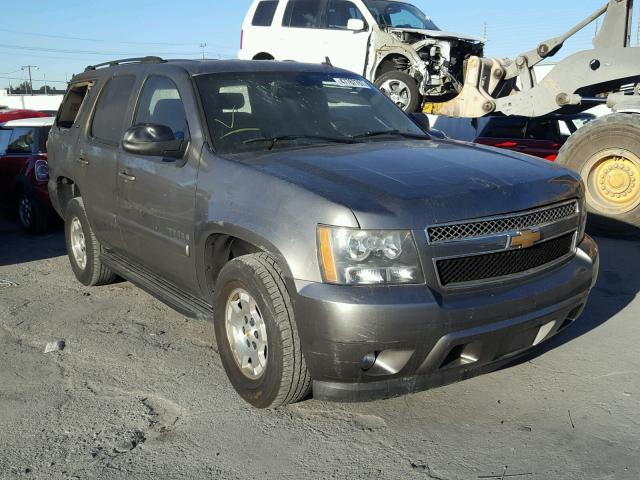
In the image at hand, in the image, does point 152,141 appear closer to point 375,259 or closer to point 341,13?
point 375,259

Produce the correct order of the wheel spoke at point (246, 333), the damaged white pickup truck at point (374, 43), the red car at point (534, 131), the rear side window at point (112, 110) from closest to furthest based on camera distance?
the wheel spoke at point (246, 333), the rear side window at point (112, 110), the red car at point (534, 131), the damaged white pickup truck at point (374, 43)

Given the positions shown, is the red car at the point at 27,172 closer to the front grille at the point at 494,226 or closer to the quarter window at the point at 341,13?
the quarter window at the point at 341,13

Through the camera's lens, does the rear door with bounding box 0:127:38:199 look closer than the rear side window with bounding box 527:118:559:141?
Yes

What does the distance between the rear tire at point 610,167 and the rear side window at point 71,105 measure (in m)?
5.07

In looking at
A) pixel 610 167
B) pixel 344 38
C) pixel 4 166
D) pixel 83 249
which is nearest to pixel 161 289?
pixel 83 249

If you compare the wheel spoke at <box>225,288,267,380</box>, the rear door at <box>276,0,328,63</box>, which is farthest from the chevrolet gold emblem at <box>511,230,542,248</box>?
the rear door at <box>276,0,328,63</box>

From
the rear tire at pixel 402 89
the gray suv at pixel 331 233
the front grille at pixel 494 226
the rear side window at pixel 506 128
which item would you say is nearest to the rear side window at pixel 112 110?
the gray suv at pixel 331 233

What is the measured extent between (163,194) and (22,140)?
18.9 ft

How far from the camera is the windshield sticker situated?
4.84m

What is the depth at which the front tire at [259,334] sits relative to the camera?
3195 mm

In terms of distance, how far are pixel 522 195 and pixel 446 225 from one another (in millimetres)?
541

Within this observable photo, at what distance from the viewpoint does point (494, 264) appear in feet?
10.6

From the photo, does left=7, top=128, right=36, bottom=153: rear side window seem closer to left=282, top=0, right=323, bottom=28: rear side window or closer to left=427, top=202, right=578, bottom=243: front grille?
left=282, top=0, right=323, bottom=28: rear side window

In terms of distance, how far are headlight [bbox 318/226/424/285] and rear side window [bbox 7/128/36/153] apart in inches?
281
